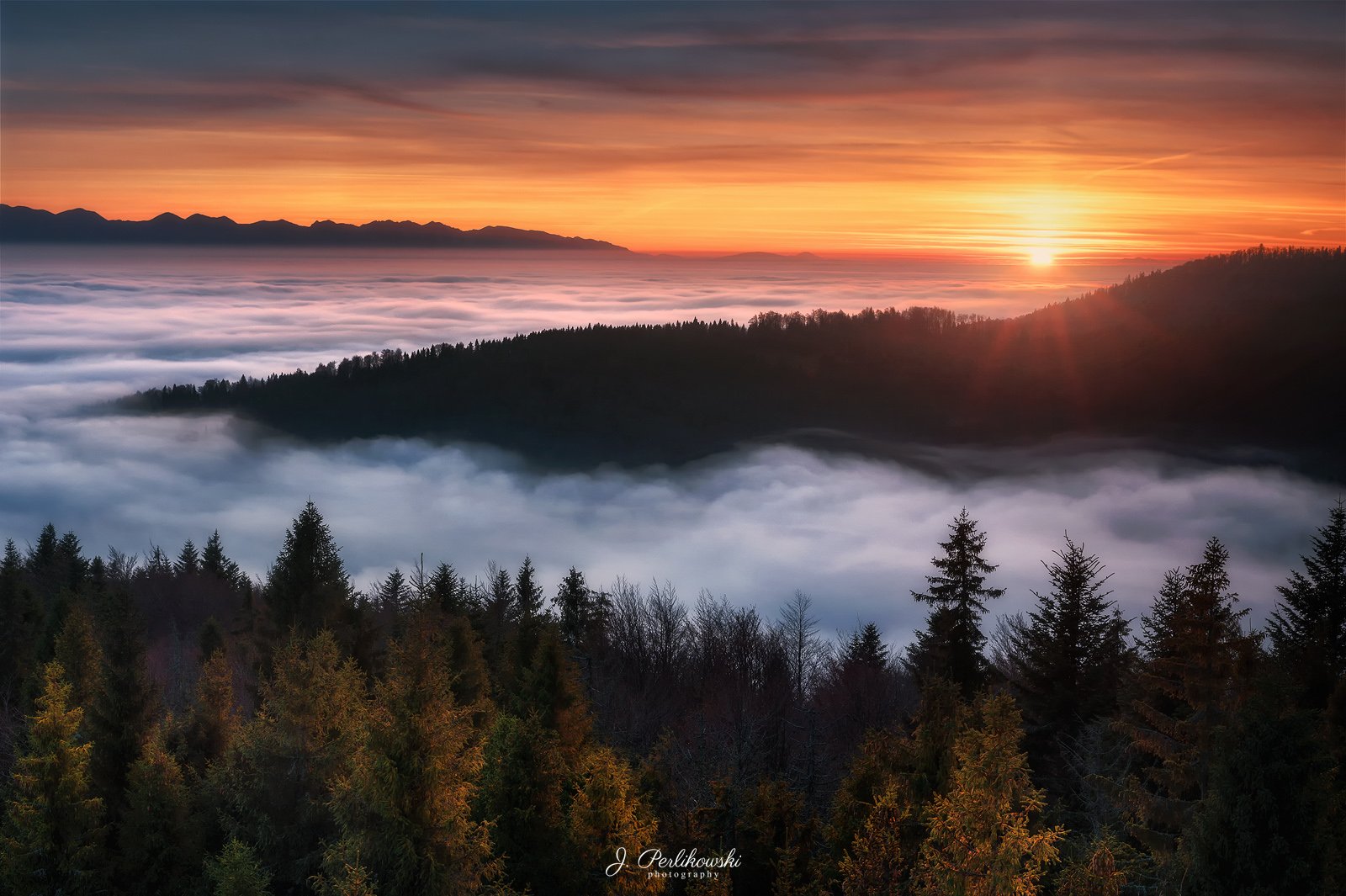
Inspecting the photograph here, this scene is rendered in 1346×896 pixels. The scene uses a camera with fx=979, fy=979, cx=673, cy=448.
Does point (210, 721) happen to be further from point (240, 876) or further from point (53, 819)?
point (240, 876)

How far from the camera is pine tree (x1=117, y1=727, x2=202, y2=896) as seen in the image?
22.2 metres

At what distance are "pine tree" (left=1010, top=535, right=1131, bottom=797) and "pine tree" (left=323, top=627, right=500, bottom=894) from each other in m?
18.8

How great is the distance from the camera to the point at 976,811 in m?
12.4

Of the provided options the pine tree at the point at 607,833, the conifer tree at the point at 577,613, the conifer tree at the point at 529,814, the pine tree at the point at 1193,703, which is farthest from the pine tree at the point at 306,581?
the pine tree at the point at 1193,703

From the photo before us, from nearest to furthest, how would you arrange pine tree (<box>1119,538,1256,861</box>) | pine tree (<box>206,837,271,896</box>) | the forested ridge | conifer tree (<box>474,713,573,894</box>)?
the forested ridge < pine tree (<box>206,837,271,896</box>) < pine tree (<box>1119,538,1256,861</box>) < conifer tree (<box>474,713,573,894</box>)

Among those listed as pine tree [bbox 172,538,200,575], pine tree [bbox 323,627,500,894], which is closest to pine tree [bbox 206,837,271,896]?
pine tree [bbox 323,627,500,894]

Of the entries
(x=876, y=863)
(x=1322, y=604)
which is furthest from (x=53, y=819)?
(x=1322, y=604)

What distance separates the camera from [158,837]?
22234 millimetres

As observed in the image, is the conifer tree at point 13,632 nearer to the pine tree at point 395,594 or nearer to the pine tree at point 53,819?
the pine tree at point 395,594

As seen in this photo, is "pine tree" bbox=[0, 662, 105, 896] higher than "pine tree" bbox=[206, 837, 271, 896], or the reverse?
"pine tree" bbox=[206, 837, 271, 896]

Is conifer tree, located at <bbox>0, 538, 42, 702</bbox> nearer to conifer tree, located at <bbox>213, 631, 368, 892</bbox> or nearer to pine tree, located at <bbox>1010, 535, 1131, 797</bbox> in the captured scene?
conifer tree, located at <bbox>213, 631, 368, 892</bbox>
